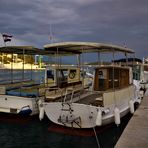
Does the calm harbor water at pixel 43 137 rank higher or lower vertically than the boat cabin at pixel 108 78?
lower

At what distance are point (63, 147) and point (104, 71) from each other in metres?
6.06

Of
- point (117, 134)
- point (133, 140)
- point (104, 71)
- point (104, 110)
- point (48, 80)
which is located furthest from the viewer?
point (48, 80)

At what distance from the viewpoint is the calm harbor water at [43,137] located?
36.9ft

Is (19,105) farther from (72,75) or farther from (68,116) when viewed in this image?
(72,75)

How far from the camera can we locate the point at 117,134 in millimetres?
12852

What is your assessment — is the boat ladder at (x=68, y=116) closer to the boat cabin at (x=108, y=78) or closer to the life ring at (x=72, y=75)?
the boat cabin at (x=108, y=78)

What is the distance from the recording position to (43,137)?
12344 millimetres

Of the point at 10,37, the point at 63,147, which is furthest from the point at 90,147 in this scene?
the point at 10,37

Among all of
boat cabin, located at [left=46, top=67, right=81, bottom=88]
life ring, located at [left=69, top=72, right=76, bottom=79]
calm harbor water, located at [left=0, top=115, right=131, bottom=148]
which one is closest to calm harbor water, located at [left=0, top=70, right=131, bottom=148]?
calm harbor water, located at [left=0, top=115, right=131, bottom=148]

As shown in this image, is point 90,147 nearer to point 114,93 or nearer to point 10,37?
point 114,93

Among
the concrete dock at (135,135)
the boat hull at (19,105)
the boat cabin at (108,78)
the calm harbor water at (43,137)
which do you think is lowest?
the calm harbor water at (43,137)

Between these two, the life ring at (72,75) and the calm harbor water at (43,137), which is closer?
the calm harbor water at (43,137)

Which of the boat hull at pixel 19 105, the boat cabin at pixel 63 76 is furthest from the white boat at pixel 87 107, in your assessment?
the boat cabin at pixel 63 76

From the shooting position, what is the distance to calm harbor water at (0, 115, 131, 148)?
1125cm
